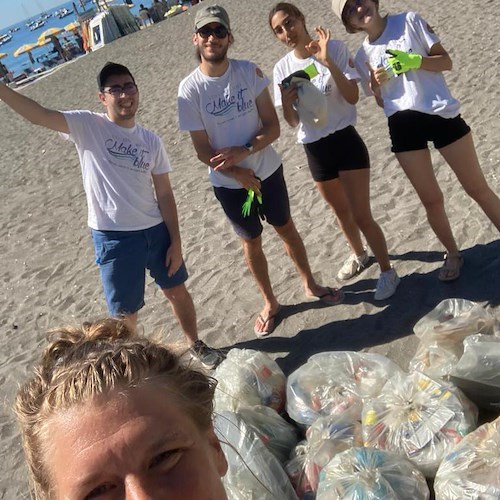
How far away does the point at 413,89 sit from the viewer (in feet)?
11.0

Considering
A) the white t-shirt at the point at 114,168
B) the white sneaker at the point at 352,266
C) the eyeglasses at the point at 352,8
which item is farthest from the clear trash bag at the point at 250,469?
the eyeglasses at the point at 352,8

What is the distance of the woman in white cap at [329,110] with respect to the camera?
354 cm

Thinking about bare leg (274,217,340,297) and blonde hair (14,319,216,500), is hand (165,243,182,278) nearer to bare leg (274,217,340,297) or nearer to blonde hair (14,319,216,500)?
bare leg (274,217,340,297)

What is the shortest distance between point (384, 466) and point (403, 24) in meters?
2.46

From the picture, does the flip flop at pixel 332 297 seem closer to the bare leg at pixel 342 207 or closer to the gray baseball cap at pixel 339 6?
the bare leg at pixel 342 207

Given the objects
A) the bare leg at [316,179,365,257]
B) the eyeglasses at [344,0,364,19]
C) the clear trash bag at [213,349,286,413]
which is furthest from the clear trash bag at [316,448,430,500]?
the eyeglasses at [344,0,364,19]

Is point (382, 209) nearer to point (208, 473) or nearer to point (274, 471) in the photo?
point (274, 471)

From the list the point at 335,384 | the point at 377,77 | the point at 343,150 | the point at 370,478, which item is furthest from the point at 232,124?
the point at 370,478

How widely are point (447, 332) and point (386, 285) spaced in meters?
0.99

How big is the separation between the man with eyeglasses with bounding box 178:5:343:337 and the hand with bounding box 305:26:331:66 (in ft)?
1.14

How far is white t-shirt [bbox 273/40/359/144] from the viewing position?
3.58 m

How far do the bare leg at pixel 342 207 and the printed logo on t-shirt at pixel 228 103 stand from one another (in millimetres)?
801

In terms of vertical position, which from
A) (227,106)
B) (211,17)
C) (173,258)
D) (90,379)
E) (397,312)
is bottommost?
(397,312)

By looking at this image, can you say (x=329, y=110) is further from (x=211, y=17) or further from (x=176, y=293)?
(x=176, y=293)
